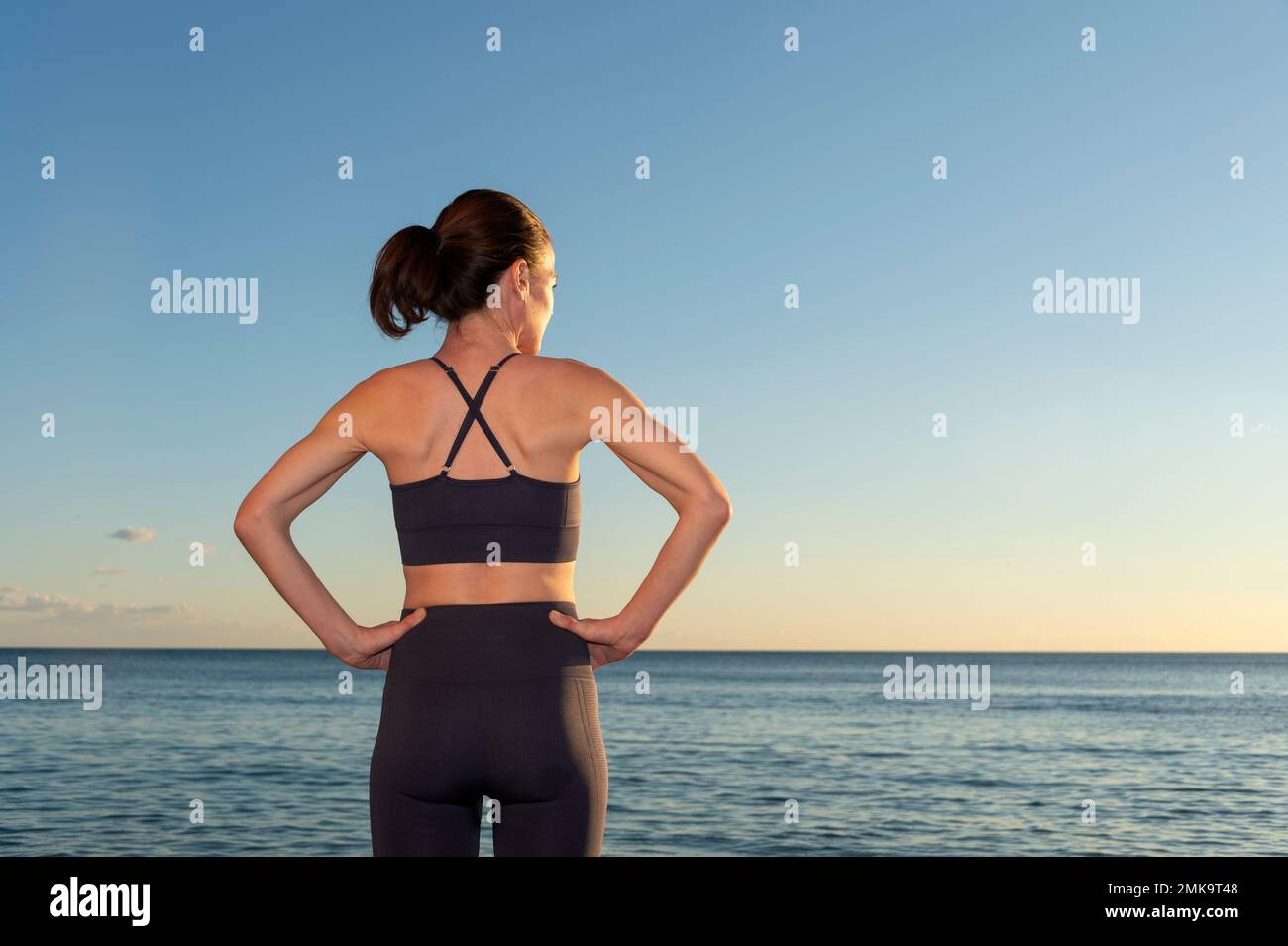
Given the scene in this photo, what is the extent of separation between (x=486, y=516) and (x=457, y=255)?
1.69 feet

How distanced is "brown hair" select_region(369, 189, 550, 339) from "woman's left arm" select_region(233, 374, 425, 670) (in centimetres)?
19

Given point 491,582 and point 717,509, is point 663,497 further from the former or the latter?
point 491,582

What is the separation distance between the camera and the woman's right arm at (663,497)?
213 cm

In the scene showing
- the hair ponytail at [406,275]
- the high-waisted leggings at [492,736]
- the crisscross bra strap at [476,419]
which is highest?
the hair ponytail at [406,275]

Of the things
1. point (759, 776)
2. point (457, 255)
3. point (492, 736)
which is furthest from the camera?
point (759, 776)

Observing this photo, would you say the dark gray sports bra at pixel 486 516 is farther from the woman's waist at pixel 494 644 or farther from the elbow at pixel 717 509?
the elbow at pixel 717 509

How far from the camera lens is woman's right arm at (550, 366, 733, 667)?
2127mm

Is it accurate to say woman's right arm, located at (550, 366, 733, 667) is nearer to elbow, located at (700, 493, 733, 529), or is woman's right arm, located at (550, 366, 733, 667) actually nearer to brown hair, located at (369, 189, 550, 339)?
elbow, located at (700, 493, 733, 529)

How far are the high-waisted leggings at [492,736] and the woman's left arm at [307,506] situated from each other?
0.11 metres

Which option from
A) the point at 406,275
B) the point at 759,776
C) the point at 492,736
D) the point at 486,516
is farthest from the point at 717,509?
the point at 759,776

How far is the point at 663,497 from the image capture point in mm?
2256

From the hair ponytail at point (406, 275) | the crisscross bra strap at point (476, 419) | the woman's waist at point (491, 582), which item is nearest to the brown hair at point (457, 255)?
the hair ponytail at point (406, 275)

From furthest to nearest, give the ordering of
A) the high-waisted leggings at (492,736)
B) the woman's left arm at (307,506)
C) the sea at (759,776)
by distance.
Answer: the sea at (759,776) → the woman's left arm at (307,506) → the high-waisted leggings at (492,736)
